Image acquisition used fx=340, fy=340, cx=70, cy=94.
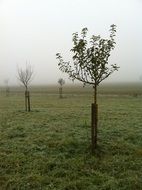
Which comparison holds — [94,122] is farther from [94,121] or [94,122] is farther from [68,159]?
[68,159]

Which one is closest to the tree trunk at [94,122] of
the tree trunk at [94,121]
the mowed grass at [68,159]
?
the tree trunk at [94,121]

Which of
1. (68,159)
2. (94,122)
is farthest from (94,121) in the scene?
(68,159)

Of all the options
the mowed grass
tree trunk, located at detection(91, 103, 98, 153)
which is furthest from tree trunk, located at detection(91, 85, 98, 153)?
the mowed grass

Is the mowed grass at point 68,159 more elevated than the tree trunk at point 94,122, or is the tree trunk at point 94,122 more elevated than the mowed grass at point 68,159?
the tree trunk at point 94,122

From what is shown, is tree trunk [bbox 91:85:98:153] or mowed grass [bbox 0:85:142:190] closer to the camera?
mowed grass [bbox 0:85:142:190]

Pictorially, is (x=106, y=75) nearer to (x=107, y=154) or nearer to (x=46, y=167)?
(x=107, y=154)

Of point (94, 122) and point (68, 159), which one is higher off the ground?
point (94, 122)

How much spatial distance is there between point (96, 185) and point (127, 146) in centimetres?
453

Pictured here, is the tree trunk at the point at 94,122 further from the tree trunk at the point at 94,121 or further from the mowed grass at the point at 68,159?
the mowed grass at the point at 68,159

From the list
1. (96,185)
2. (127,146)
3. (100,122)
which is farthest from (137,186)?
(100,122)

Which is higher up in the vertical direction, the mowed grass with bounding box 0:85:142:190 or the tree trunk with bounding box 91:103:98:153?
the tree trunk with bounding box 91:103:98:153

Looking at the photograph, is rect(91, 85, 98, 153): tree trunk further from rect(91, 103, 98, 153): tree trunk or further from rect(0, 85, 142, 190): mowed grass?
rect(0, 85, 142, 190): mowed grass

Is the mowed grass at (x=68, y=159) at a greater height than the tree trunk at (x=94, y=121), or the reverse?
the tree trunk at (x=94, y=121)

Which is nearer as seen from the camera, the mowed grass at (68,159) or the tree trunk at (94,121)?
the mowed grass at (68,159)
